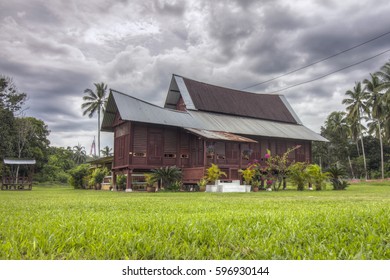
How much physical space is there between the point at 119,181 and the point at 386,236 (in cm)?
2160

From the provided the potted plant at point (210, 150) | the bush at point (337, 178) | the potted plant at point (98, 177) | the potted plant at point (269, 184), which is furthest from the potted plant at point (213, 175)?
the potted plant at point (98, 177)

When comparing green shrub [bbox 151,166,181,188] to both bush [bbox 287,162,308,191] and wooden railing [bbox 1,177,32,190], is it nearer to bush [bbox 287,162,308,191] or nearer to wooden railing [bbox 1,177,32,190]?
bush [bbox 287,162,308,191]

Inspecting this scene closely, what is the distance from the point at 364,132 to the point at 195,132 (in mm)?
42343

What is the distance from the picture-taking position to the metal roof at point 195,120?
69.2 ft

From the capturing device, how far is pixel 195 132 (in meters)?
20.5

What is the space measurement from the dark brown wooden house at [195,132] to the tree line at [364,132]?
54.9ft

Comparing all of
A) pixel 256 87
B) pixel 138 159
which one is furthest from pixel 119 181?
pixel 256 87

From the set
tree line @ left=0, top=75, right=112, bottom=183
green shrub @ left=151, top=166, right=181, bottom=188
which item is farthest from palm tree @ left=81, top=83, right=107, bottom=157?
green shrub @ left=151, top=166, right=181, bottom=188

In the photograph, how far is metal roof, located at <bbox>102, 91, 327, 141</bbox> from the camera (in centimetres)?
2109

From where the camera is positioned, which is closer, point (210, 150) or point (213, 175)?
point (213, 175)

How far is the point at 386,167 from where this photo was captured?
46750 millimetres

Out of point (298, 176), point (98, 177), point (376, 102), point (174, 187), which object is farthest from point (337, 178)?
point (376, 102)

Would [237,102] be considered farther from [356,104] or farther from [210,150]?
[356,104]
